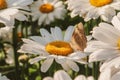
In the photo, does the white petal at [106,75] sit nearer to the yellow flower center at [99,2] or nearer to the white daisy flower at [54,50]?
the white daisy flower at [54,50]

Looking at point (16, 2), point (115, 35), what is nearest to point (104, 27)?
point (115, 35)

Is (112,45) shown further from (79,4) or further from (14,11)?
(79,4)

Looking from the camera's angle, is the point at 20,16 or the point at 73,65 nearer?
the point at 73,65

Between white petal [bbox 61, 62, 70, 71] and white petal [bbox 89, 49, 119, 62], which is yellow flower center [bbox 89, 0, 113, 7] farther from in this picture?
white petal [bbox 89, 49, 119, 62]

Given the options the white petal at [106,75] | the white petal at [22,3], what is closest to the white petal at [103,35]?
the white petal at [106,75]

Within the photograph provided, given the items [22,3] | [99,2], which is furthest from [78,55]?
[99,2]

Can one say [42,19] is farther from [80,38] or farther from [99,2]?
[80,38]
